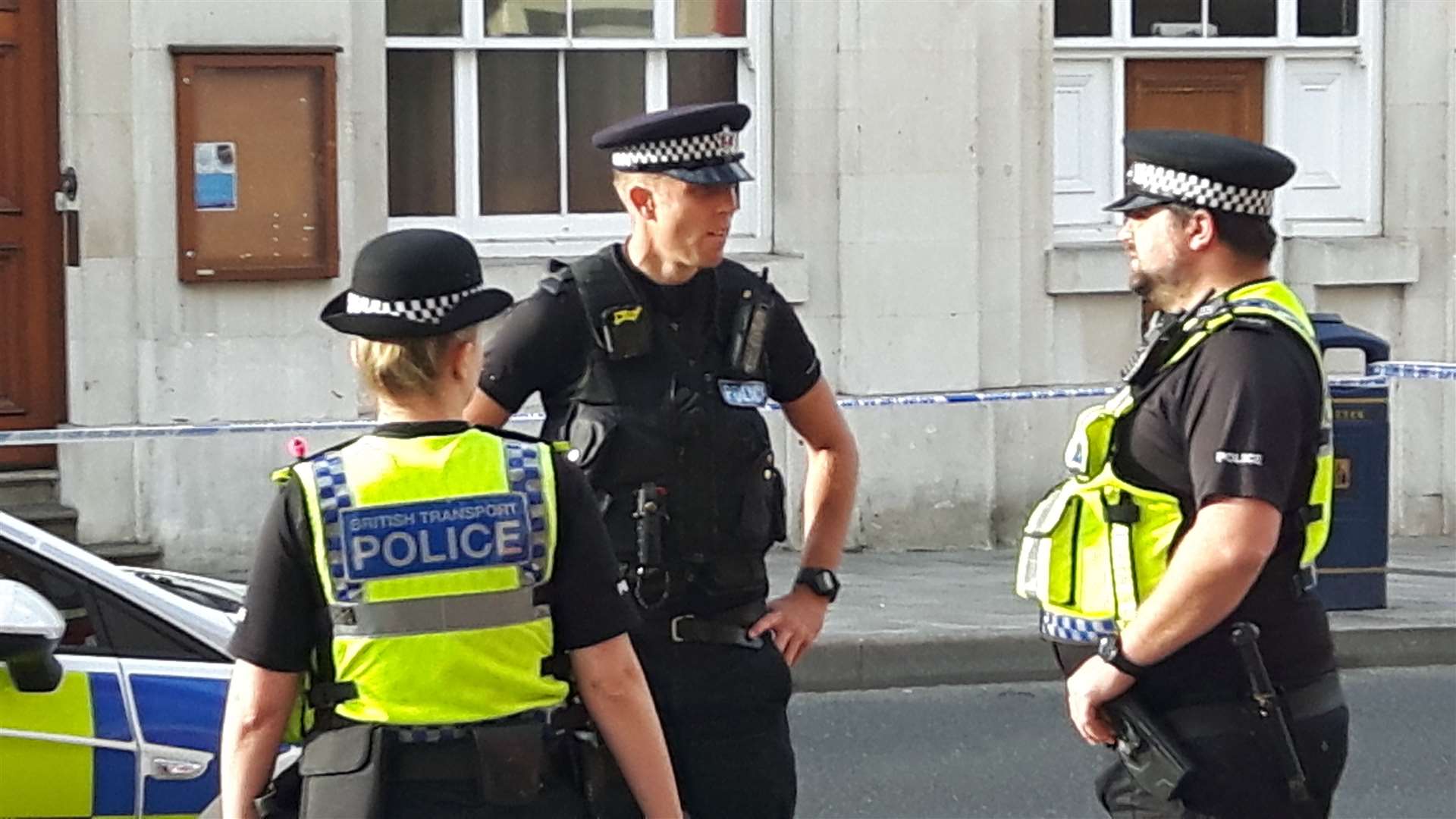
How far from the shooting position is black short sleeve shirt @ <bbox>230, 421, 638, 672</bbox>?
339 centimetres

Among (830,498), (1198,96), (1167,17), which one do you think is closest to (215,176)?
(1167,17)

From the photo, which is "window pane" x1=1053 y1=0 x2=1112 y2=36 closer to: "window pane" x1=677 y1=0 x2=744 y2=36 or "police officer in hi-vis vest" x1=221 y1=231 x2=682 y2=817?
"window pane" x1=677 y1=0 x2=744 y2=36

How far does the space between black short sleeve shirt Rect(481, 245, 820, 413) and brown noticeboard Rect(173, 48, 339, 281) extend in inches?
266

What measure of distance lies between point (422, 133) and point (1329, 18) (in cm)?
489

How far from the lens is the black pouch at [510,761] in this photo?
337 cm

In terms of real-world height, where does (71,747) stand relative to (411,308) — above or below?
below

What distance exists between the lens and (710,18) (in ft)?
39.5

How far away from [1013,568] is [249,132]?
407 centimetres

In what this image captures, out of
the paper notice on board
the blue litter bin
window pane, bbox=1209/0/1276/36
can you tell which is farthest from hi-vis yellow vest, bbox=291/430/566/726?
window pane, bbox=1209/0/1276/36

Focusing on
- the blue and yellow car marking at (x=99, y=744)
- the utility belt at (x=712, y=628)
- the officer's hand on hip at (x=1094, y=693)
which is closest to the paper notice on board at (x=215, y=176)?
the blue and yellow car marking at (x=99, y=744)

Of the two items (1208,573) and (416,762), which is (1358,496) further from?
(416,762)

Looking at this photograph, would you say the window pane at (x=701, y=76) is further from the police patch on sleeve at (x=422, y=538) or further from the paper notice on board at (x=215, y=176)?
the police patch on sleeve at (x=422, y=538)

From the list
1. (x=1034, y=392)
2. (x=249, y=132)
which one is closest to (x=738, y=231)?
(x=1034, y=392)

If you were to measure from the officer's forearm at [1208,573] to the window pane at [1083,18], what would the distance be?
8.91 meters
